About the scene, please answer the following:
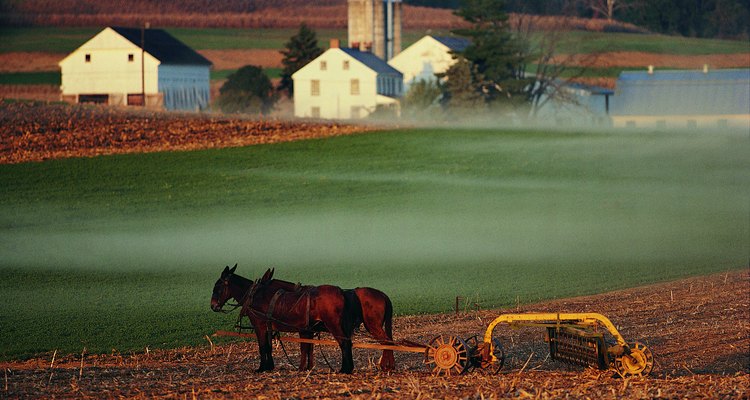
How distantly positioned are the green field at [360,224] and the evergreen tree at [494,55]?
33.9 metres

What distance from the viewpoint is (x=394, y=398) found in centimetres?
1806

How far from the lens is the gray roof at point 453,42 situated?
131m

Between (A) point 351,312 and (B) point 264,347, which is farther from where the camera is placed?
(B) point 264,347

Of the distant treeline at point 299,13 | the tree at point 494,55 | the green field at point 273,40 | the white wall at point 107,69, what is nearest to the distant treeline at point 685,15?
the distant treeline at point 299,13

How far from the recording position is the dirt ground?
1880 centimetres

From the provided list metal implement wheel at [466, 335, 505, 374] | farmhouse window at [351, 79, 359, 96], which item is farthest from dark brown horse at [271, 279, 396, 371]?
farmhouse window at [351, 79, 359, 96]

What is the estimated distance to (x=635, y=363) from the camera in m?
20.6

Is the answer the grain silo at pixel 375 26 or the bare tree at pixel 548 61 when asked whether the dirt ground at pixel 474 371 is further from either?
the grain silo at pixel 375 26

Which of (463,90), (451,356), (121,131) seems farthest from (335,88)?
(451,356)

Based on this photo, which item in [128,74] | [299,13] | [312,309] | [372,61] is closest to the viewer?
[312,309]

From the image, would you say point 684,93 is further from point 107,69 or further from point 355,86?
point 107,69

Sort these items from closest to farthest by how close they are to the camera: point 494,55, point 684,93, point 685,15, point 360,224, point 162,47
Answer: point 360,224
point 494,55
point 684,93
point 162,47
point 685,15

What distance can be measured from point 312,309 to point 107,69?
10884 centimetres

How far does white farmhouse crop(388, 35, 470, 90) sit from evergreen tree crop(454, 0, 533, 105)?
6.90m
